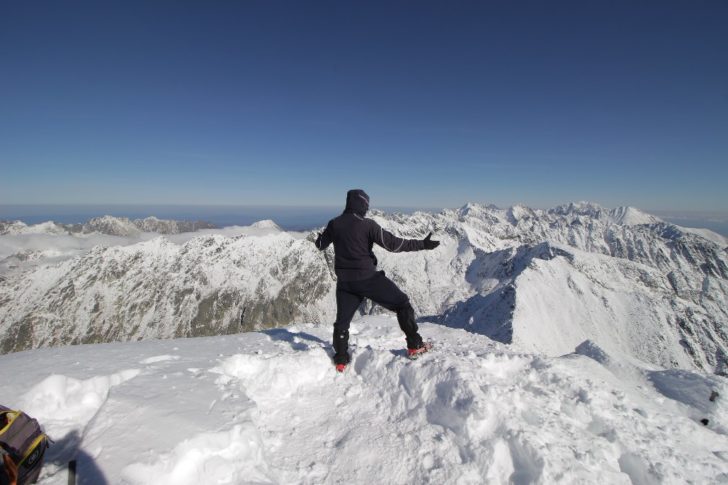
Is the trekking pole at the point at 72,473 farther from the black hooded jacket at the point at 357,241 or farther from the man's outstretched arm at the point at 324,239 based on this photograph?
the man's outstretched arm at the point at 324,239

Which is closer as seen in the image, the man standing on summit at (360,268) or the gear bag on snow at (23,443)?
the gear bag on snow at (23,443)

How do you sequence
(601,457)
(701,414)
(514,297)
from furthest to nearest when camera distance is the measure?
(514,297)
(701,414)
(601,457)

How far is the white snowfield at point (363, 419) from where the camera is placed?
16.0 ft

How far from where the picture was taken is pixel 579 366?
885cm

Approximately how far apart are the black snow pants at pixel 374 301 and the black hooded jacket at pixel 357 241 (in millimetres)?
234

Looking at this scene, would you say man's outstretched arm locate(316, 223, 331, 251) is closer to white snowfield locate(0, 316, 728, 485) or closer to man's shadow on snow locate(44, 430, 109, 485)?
white snowfield locate(0, 316, 728, 485)

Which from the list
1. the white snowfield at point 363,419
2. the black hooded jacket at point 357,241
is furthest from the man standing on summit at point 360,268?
the white snowfield at point 363,419

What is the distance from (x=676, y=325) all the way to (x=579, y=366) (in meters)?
227

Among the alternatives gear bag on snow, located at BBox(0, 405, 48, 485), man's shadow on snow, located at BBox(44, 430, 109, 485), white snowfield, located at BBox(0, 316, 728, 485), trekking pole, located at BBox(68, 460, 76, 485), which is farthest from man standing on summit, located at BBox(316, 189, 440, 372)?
gear bag on snow, located at BBox(0, 405, 48, 485)

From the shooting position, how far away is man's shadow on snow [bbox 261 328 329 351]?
11.0 m

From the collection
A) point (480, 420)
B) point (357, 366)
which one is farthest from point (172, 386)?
point (480, 420)

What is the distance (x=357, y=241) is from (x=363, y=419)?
3853 mm

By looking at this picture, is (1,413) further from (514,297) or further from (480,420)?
(514,297)

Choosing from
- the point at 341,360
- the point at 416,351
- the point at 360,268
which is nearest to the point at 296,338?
the point at 341,360
